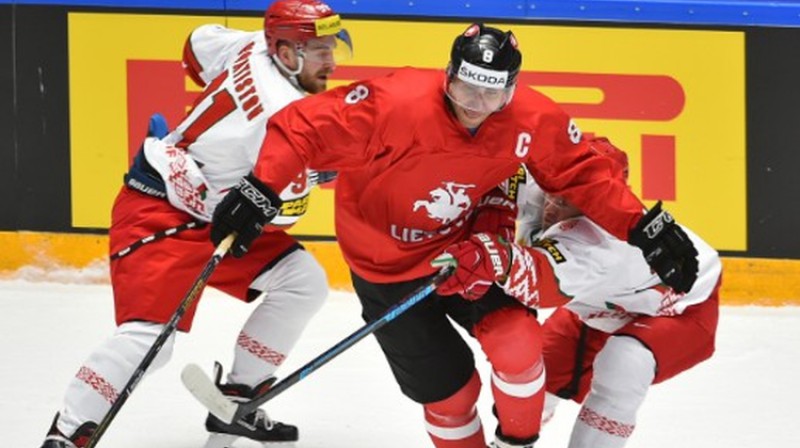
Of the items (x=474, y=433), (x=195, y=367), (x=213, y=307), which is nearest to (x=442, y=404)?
(x=474, y=433)

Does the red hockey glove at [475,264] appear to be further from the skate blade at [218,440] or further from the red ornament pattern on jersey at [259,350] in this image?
the skate blade at [218,440]

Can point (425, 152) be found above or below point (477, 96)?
below

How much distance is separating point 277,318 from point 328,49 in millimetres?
649

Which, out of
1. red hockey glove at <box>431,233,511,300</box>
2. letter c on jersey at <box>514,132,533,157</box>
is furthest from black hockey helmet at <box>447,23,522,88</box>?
red hockey glove at <box>431,233,511,300</box>

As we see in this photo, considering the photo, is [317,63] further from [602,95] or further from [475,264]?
[602,95]

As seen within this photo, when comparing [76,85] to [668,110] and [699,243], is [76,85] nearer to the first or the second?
[668,110]

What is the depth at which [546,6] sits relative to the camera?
18.0 feet

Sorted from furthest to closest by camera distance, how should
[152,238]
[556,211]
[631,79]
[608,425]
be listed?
[631,79] → [152,238] → [556,211] → [608,425]

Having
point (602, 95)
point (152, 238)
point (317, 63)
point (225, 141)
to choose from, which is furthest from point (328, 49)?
point (602, 95)

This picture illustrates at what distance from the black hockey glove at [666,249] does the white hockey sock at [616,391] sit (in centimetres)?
20

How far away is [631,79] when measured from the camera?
18.1ft

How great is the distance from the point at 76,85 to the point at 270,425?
171cm

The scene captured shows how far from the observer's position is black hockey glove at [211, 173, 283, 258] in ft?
11.7

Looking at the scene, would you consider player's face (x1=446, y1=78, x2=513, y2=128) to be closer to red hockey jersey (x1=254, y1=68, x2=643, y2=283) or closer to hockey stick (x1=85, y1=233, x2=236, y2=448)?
red hockey jersey (x1=254, y1=68, x2=643, y2=283)
